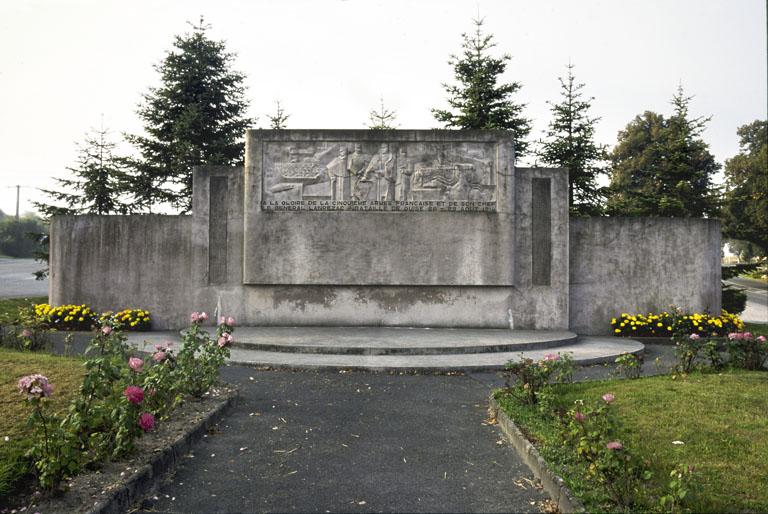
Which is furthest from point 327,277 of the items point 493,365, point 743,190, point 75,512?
point 743,190

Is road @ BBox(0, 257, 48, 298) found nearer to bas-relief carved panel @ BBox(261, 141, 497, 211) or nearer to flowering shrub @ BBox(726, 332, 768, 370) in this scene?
bas-relief carved panel @ BBox(261, 141, 497, 211)

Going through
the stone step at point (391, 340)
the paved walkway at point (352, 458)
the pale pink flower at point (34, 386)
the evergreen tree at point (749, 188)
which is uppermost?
the evergreen tree at point (749, 188)

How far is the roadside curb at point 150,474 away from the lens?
3684 mm

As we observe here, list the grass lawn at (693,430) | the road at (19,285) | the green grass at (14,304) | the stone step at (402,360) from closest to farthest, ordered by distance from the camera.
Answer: the grass lawn at (693,430)
the stone step at (402,360)
the green grass at (14,304)
the road at (19,285)

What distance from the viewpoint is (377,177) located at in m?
13.1

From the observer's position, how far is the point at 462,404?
6926mm

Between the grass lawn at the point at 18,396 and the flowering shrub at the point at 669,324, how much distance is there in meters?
11.8

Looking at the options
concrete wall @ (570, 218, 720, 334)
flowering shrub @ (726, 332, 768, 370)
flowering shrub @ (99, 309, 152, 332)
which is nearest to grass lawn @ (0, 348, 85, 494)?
flowering shrub @ (99, 309, 152, 332)

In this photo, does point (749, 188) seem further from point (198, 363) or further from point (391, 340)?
point (198, 363)

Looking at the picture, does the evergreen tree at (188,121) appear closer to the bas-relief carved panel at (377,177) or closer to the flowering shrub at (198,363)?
the bas-relief carved panel at (377,177)

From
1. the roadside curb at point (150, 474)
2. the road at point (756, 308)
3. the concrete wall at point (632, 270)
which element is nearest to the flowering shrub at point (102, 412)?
the roadside curb at point (150, 474)

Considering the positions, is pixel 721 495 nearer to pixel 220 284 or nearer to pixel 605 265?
pixel 605 265

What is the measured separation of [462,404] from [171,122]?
1886 cm

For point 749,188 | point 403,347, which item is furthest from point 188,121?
point 749,188
